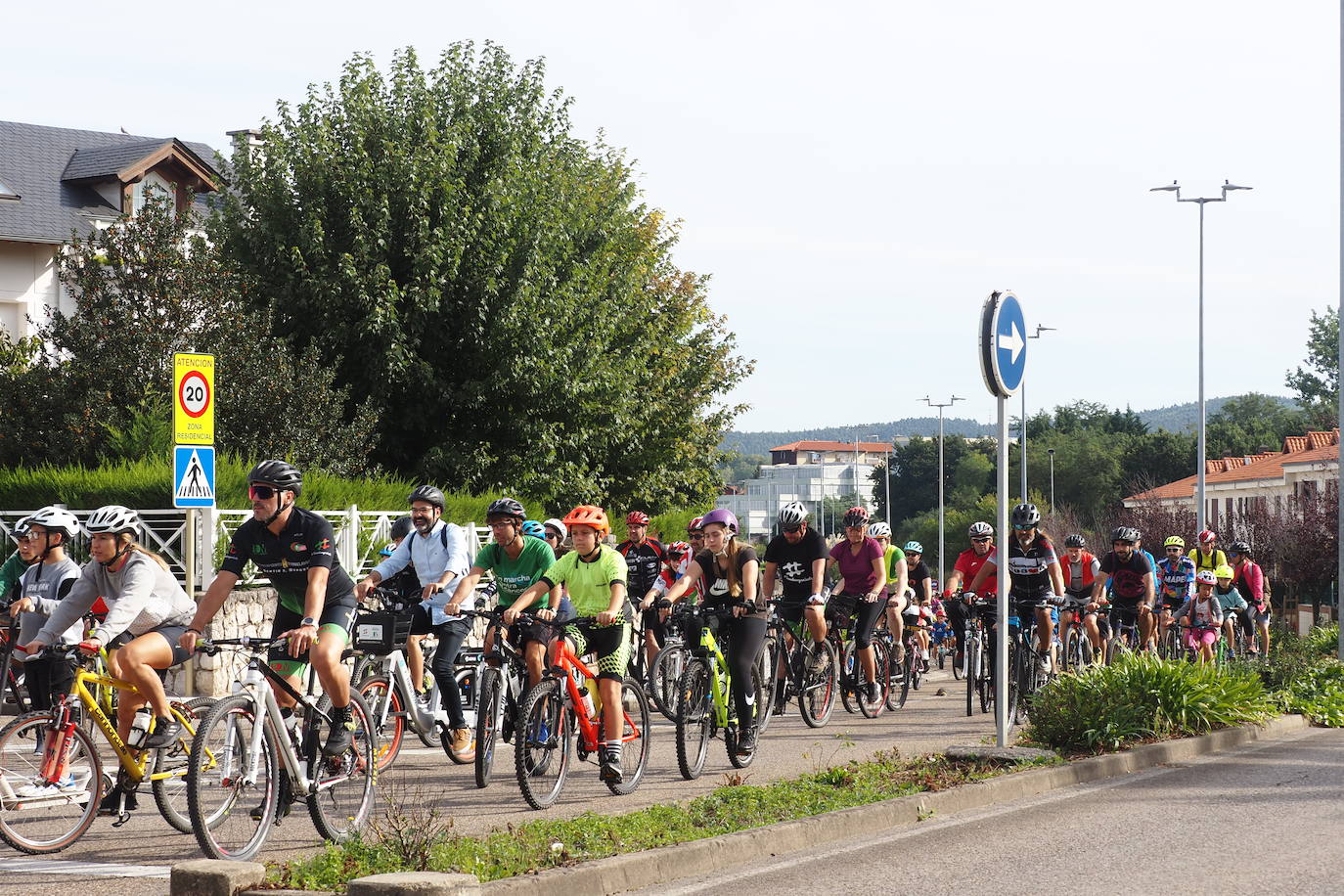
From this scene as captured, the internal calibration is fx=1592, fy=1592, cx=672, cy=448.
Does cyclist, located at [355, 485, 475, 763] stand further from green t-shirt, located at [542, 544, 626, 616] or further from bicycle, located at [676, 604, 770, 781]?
bicycle, located at [676, 604, 770, 781]

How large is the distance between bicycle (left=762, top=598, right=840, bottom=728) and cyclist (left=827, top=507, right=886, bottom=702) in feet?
1.76

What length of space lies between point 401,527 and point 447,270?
1013 centimetres

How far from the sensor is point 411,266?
25.8m

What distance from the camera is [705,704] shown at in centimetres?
1069

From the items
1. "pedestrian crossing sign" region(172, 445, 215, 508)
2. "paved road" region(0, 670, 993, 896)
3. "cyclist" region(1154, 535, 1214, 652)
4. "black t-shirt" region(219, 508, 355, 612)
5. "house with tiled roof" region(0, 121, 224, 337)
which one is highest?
"house with tiled roof" region(0, 121, 224, 337)

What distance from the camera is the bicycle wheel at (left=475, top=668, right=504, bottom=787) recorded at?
9.36 m

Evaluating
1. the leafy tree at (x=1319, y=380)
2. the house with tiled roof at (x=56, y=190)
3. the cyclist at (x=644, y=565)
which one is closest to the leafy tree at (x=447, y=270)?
the house with tiled roof at (x=56, y=190)

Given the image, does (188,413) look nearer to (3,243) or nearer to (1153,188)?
(3,243)

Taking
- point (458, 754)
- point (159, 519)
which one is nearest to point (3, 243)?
point (159, 519)

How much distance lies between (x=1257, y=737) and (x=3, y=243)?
90.9ft

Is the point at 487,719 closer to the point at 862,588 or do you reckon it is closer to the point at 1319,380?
the point at 862,588

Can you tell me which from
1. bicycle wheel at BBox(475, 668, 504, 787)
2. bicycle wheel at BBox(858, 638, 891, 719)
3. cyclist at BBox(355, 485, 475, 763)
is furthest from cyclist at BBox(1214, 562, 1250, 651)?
bicycle wheel at BBox(475, 668, 504, 787)

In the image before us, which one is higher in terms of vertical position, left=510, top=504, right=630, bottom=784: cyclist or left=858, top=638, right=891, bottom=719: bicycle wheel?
left=510, top=504, right=630, bottom=784: cyclist

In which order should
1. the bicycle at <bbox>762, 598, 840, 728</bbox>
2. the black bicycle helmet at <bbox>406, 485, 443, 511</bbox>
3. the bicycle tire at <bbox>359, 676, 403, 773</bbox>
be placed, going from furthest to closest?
1. the bicycle at <bbox>762, 598, 840, 728</bbox>
2. the black bicycle helmet at <bbox>406, 485, 443, 511</bbox>
3. the bicycle tire at <bbox>359, 676, 403, 773</bbox>
